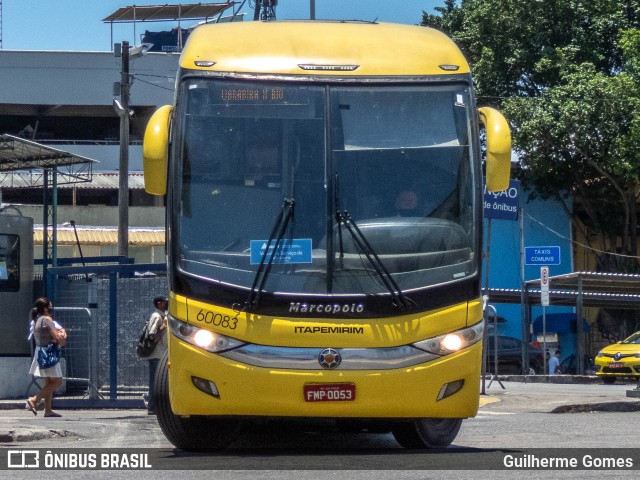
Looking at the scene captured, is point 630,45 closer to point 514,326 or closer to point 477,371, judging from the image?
point 514,326

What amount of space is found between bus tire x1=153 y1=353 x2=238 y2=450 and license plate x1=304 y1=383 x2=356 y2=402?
1213 mm

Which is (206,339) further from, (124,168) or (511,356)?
(511,356)

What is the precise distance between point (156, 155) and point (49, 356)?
768 centimetres

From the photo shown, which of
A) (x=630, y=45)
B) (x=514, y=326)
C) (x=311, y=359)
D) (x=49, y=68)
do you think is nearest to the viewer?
(x=311, y=359)

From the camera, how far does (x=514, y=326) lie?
4075 centimetres

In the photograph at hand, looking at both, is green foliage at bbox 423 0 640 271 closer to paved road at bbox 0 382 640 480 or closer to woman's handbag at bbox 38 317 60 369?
paved road at bbox 0 382 640 480

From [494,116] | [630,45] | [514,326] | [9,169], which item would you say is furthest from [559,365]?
[494,116]

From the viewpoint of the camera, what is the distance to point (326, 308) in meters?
9.36

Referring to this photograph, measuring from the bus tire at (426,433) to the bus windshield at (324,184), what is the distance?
1.60m

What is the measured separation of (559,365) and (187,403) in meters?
28.7

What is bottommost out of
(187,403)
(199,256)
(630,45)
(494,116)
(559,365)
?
(559,365)

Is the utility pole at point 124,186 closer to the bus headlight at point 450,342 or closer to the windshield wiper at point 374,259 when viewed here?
the windshield wiper at point 374,259

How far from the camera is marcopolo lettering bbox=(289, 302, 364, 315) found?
9.34 metres

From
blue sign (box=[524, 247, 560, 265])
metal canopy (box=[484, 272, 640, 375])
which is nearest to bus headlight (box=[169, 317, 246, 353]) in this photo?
blue sign (box=[524, 247, 560, 265])
